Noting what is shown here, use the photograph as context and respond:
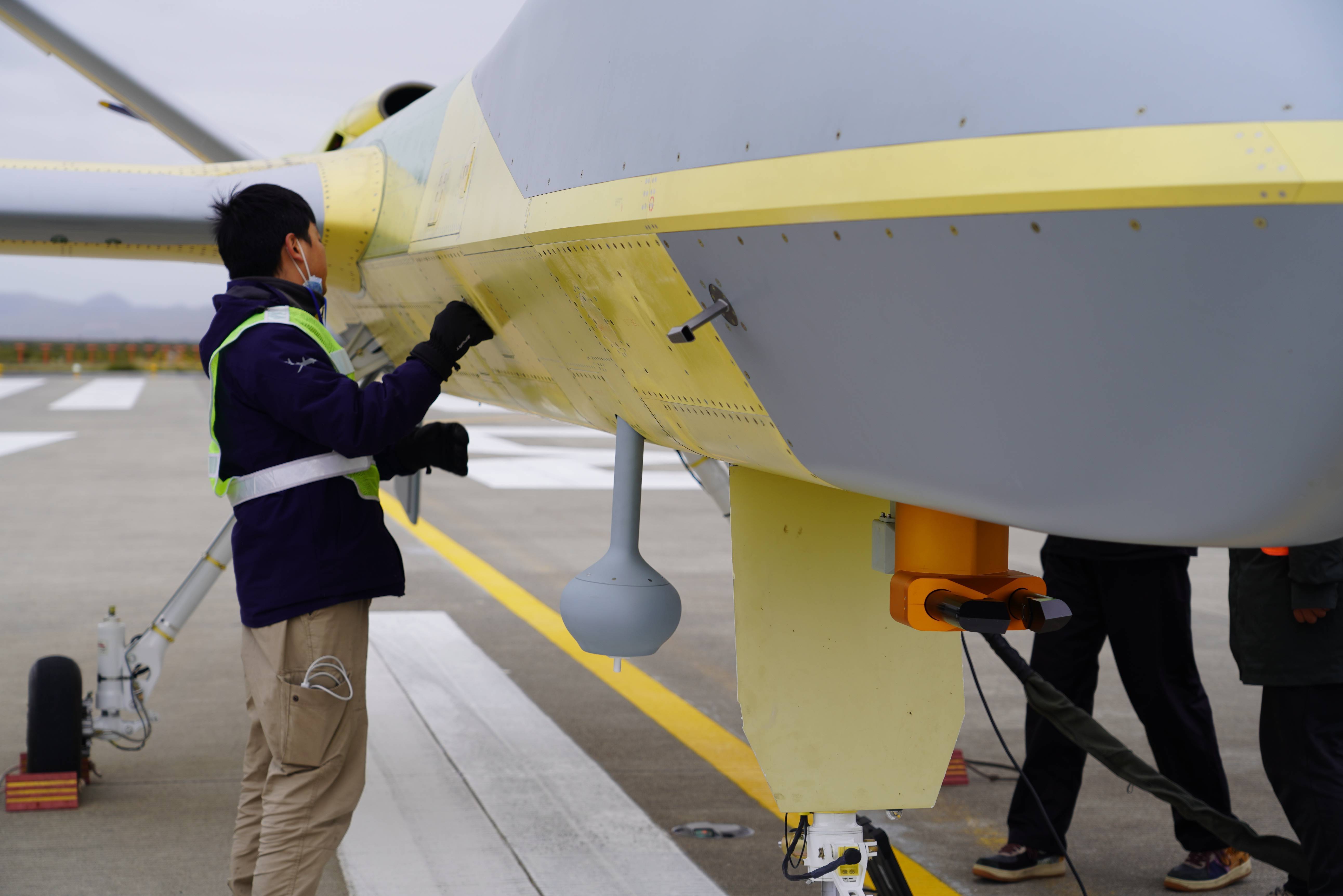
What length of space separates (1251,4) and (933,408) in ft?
1.81

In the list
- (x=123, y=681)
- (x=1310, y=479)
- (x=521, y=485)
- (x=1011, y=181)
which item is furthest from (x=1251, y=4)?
(x=521, y=485)

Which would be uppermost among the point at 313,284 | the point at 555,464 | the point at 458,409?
the point at 313,284

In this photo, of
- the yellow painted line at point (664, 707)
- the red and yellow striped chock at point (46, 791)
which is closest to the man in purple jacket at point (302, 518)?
the yellow painted line at point (664, 707)

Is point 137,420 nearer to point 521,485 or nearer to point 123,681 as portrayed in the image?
point 521,485

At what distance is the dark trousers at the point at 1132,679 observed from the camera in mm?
3742

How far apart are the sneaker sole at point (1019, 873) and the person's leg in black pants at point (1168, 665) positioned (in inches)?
18.8

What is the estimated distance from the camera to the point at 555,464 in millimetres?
16750

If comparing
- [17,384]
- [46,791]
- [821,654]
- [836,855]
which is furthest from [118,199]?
[17,384]

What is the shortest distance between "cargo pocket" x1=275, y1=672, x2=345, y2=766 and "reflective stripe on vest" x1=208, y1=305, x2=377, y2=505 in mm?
473

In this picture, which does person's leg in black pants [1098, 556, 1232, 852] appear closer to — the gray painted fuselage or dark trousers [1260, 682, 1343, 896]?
dark trousers [1260, 682, 1343, 896]

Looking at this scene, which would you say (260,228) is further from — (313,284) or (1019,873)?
(1019,873)

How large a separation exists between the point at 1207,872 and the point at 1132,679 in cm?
70

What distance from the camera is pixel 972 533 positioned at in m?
2.15

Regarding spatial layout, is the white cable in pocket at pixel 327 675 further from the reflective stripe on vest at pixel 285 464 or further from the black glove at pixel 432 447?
the black glove at pixel 432 447
